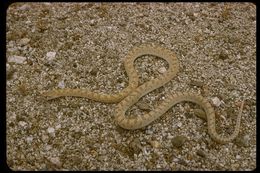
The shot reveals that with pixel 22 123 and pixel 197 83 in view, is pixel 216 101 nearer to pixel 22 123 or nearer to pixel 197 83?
pixel 197 83

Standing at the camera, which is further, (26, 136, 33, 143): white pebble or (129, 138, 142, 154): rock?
(26, 136, 33, 143): white pebble

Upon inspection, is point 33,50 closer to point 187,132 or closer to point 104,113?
point 104,113

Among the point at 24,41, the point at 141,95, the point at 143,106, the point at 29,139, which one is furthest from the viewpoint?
the point at 24,41

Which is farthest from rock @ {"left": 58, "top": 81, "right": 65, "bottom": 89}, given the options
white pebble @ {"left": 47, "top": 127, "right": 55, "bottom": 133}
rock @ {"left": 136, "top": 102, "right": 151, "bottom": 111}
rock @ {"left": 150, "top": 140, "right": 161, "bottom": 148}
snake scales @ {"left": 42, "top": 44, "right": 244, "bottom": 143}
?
rock @ {"left": 150, "top": 140, "right": 161, "bottom": 148}

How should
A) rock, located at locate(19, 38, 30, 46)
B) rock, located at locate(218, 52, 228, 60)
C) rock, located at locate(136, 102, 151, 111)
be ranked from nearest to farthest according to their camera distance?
1. rock, located at locate(136, 102, 151, 111)
2. rock, located at locate(218, 52, 228, 60)
3. rock, located at locate(19, 38, 30, 46)

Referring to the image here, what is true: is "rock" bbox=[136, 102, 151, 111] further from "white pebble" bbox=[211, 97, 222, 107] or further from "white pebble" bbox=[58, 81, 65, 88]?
"white pebble" bbox=[58, 81, 65, 88]

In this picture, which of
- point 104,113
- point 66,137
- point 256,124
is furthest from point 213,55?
point 66,137

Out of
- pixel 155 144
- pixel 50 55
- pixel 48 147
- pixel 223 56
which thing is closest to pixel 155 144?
pixel 155 144
